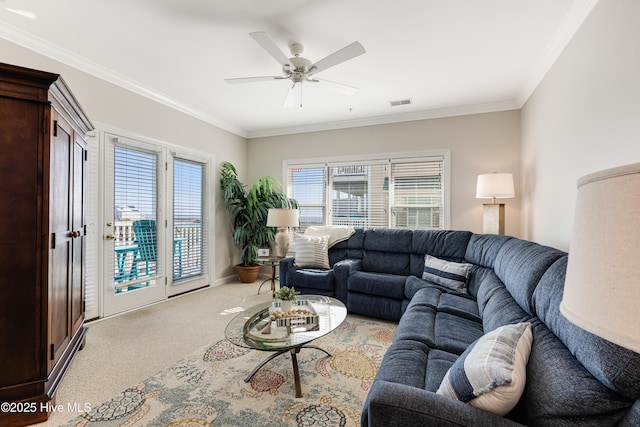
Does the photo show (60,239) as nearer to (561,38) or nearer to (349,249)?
(349,249)

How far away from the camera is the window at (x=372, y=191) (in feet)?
14.4

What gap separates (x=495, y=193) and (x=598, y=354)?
2.96 m

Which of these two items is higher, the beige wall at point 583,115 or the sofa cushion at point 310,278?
the beige wall at point 583,115

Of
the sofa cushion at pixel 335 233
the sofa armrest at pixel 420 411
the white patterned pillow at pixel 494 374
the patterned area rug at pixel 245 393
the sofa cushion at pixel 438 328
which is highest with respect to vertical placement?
the sofa cushion at pixel 335 233

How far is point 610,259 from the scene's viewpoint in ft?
1.49

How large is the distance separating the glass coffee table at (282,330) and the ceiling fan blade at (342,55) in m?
2.02

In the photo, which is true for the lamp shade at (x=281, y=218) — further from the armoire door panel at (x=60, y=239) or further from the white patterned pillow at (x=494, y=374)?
the white patterned pillow at (x=494, y=374)

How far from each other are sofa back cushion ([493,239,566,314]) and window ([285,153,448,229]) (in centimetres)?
214

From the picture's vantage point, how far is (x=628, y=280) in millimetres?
432

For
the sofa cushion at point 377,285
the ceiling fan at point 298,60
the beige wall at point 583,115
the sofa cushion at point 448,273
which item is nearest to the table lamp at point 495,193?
the beige wall at point 583,115

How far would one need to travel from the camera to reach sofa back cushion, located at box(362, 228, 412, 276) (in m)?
3.64

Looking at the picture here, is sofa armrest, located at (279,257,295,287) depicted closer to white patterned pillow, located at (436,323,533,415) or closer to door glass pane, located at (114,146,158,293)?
door glass pane, located at (114,146,158,293)

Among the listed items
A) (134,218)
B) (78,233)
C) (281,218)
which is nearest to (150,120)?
(134,218)

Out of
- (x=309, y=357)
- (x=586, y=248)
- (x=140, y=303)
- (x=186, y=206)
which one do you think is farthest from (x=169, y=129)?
(x=586, y=248)
